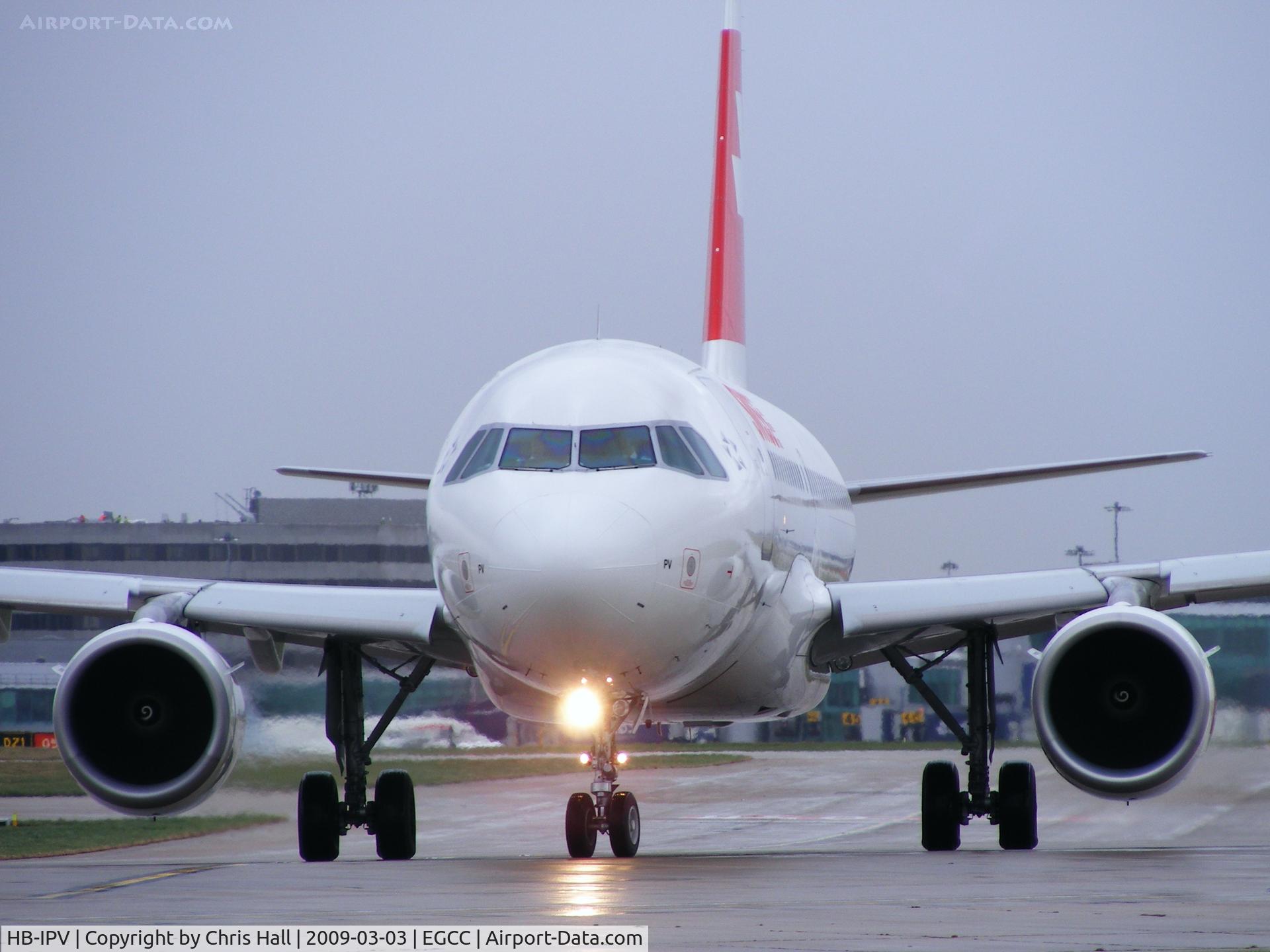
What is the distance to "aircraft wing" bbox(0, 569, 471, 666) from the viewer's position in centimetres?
1484

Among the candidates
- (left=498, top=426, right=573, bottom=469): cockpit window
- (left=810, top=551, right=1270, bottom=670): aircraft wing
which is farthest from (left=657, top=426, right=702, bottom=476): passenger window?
(left=810, top=551, right=1270, bottom=670): aircraft wing

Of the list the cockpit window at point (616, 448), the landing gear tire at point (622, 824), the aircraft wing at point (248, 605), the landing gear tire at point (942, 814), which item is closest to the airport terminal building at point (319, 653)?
the landing gear tire at point (942, 814)

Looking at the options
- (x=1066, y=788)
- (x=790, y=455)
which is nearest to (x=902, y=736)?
(x=1066, y=788)

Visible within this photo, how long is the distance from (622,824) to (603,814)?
15cm

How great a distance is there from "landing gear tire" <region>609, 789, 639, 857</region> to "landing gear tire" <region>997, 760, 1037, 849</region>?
3.89m

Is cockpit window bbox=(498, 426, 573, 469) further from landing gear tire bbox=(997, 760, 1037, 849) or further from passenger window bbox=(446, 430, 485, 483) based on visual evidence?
landing gear tire bbox=(997, 760, 1037, 849)

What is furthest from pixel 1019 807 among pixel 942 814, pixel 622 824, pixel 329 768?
pixel 329 768

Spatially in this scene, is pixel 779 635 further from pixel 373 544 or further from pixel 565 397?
pixel 373 544

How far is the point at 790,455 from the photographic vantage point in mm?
16578

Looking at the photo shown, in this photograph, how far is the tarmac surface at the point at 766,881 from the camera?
25.2 feet

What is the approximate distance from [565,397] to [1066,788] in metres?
15.8

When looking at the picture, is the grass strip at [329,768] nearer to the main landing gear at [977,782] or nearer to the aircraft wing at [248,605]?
the aircraft wing at [248,605]

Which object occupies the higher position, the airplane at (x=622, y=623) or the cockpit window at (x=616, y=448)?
the cockpit window at (x=616, y=448)

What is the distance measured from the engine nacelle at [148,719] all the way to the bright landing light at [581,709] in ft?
8.45
